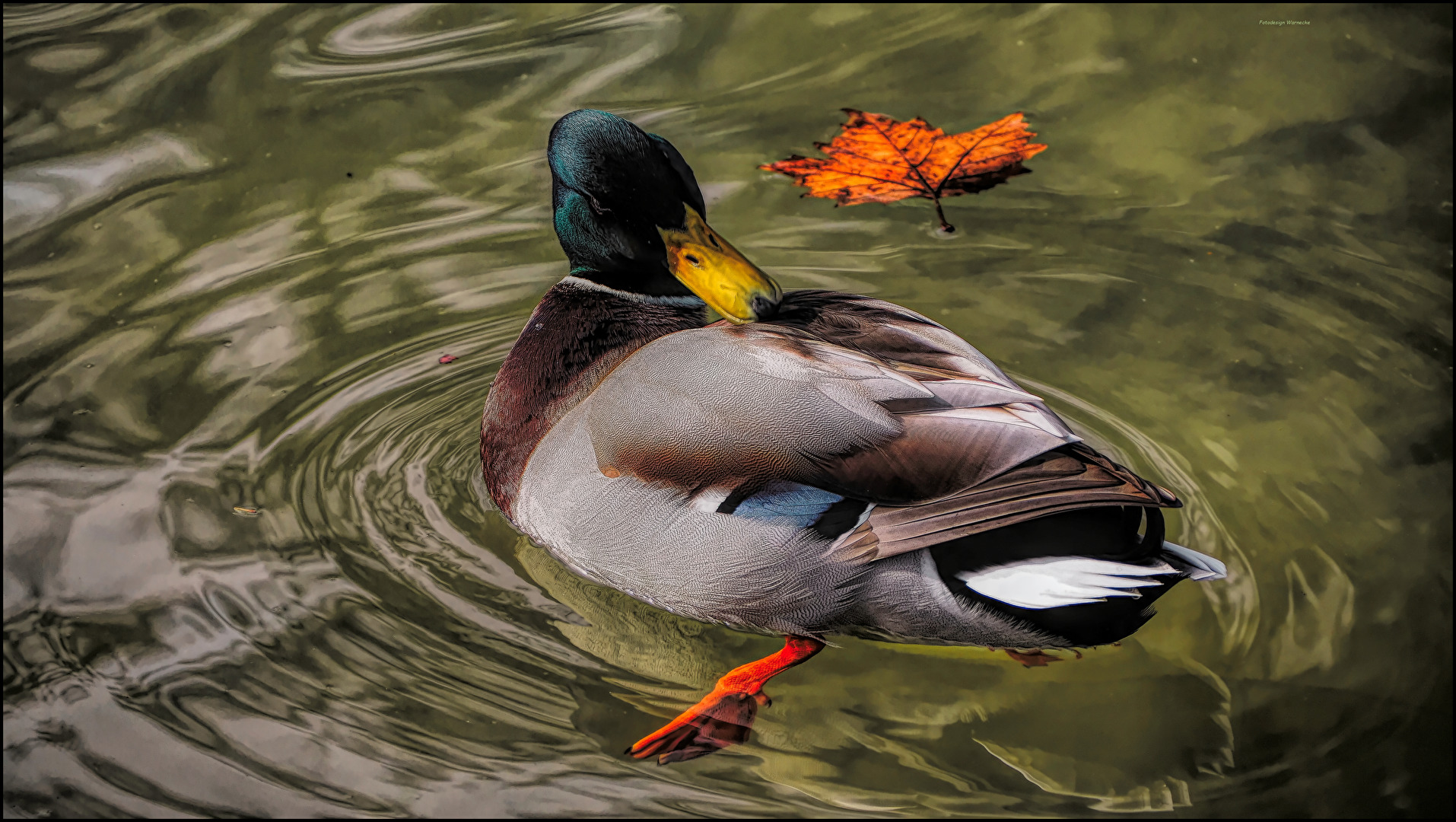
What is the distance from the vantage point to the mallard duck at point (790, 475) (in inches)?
94.7

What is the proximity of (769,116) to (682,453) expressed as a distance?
7.48ft

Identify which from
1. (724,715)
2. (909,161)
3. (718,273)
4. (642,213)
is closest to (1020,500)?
(724,715)

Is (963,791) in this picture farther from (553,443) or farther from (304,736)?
(304,736)

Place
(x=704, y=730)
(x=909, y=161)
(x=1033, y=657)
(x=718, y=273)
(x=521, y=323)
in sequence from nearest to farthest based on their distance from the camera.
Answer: (x=704, y=730)
(x=1033, y=657)
(x=718, y=273)
(x=521, y=323)
(x=909, y=161)

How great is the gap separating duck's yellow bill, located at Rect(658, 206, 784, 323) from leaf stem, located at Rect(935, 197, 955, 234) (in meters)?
1.29

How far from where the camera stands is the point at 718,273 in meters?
2.87

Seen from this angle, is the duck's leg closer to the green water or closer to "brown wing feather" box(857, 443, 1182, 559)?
the green water

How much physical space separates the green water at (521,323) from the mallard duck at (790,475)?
204 millimetres

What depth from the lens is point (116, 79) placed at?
4.82m

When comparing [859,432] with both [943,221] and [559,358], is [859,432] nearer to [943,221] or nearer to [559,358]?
[559,358]

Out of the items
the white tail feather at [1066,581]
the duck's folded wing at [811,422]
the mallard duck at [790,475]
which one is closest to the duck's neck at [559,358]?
the mallard duck at [790,475]

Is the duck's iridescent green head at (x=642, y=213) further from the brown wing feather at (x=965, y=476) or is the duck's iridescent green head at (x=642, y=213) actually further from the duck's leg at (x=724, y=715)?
the duck's leg at (x=724, y=715)

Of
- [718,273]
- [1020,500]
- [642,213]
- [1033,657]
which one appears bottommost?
[1033,657]

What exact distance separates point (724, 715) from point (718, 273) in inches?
38.0
